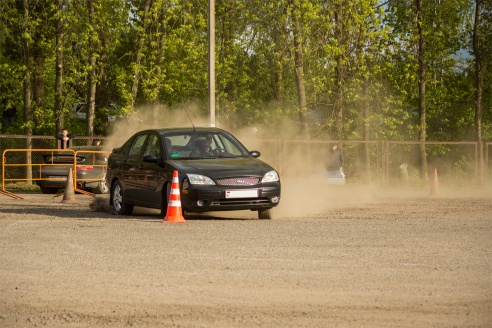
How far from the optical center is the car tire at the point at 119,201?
20.4m

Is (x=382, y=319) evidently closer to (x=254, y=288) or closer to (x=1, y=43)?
(x=254, y=288)

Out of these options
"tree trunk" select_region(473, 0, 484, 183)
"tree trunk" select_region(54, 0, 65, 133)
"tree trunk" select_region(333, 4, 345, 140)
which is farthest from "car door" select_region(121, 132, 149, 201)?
"tree trunk" select_region(473, 0, 484, 183)

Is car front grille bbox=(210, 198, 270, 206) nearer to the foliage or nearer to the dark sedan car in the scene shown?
the dark sedan car

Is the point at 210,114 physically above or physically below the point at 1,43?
below

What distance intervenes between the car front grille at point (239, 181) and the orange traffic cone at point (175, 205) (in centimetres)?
74

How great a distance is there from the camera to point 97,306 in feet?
29.5

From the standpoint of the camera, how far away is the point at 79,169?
30.2 meters

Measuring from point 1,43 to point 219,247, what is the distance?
34170 millimetres

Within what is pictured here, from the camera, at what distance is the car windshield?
19.3 metres

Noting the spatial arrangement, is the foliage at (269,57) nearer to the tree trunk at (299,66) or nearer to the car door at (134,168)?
the tree trunk at (299,66)

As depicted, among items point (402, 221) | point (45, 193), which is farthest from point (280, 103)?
point (402, 221)

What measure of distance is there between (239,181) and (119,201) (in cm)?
349

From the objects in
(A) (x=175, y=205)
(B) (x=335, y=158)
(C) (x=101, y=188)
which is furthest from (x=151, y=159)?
(B) (x=335, y=158)

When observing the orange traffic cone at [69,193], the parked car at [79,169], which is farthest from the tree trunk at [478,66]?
the orange traffic cone at [69,193]
